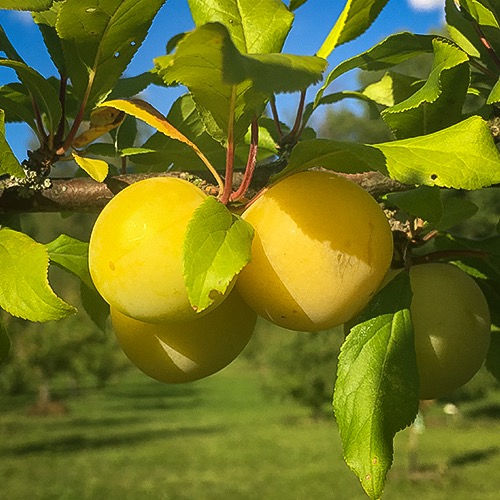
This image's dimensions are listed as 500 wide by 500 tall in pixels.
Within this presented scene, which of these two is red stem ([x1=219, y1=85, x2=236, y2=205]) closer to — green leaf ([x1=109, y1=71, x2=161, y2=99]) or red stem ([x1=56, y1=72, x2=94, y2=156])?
red stem ([x1=56, y1=72, x2=94, y2=156])

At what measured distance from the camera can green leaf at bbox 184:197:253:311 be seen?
413 mm

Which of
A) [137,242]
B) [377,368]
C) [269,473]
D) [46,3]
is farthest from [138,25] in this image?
[269,473]

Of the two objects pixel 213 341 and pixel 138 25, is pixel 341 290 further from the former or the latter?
pixel 138 25

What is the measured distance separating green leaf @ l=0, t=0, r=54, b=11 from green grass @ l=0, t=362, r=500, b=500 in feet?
27.7

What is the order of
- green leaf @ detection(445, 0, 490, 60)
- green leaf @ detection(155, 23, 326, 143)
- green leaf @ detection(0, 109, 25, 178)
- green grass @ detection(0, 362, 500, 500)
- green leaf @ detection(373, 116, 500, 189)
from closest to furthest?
1. green leaf @ detection(155, 23, 326, 143)
2. green leaf @ detection(373, 116, 500, 189)
3. green leaf @ detection(0, 109, 25, 178)
4. green leaf @ detection(445, 0, 490, 60)
5. green grass @ detection(0, 362, 500, 500)

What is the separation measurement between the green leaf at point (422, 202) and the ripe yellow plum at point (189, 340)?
0.51ft

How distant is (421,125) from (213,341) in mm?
248

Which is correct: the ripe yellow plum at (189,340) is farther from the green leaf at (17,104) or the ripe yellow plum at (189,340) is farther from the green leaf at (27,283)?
the green leaf at (17,104)

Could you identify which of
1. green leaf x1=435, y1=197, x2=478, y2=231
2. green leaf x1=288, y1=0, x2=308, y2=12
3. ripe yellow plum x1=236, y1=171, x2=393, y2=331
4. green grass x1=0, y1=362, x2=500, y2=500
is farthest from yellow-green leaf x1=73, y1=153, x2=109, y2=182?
green grass x1=0, y1=362, x2=500, y2=500

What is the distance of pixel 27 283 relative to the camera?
541 millimetres

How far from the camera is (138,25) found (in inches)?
22.5

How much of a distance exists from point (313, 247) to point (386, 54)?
0.27m

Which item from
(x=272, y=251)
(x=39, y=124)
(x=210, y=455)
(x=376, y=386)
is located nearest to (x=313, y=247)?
(x=272, y=251)

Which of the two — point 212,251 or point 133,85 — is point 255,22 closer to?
point 212,251
